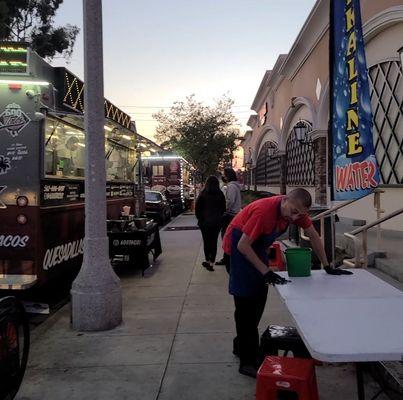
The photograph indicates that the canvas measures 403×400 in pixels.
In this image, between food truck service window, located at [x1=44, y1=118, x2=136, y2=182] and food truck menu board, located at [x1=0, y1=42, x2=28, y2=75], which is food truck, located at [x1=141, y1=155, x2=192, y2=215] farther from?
food truck menu board, located at [x1=0, y1=42, x2=28, y2=75]

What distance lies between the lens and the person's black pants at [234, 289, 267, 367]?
444 centimetres

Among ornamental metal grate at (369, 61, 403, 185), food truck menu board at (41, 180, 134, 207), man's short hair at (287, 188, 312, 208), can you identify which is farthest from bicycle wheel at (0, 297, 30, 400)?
ornamental metal grate at (369, 61, 403, 185)

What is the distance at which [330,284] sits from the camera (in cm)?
382

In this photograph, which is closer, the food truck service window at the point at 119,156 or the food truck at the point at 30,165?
the food truck at the point at 30,165

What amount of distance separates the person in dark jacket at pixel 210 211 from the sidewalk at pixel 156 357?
193 centimetres

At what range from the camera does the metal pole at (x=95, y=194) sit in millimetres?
5863

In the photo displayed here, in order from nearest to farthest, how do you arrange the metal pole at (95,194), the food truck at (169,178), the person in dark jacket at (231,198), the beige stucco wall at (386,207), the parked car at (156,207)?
the metal pole at (95,194)
the person in dark jacket at (231,198)
the beige stucco wall at (386,207)
the parked car at (156,207)
the food truck at (169,178)

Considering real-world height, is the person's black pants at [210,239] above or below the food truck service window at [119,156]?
below

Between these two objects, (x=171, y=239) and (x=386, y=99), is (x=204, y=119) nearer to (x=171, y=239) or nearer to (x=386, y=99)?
(x=171, y=239)

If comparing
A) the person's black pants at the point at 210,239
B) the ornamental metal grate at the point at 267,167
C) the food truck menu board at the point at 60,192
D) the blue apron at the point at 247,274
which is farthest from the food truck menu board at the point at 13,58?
the ornamental metal grate at the point at 267,167

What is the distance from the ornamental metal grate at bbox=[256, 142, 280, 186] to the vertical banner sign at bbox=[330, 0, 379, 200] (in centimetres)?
2200

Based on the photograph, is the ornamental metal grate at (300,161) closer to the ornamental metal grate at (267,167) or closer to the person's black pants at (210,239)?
the ornamental metal grate at (267,167)

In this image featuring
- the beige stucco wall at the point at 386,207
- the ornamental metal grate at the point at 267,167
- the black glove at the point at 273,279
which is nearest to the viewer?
the black glove at the point at 273,279

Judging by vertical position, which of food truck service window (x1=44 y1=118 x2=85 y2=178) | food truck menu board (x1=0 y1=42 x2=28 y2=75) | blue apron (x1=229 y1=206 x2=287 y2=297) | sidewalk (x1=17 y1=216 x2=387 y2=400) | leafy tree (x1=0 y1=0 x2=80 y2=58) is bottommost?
sidewalk (x1=17 y1=216 x2=387 y2=400)
